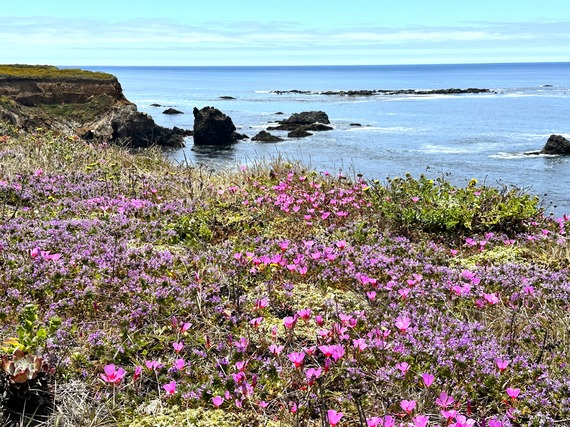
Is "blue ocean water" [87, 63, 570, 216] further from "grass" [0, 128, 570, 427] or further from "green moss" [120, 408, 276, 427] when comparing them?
"green moss" [120, 408, 276, 427]

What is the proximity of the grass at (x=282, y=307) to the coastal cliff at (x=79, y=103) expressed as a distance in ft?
121

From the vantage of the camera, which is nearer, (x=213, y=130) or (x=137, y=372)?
(x=137, y=372)

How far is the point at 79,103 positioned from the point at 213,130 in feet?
41.4

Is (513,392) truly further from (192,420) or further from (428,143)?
(428,143)

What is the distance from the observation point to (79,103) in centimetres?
4941

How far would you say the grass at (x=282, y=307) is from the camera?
11.8 feet

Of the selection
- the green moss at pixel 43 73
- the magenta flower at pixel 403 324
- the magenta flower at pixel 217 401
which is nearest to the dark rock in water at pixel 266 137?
the green moss at pixel 43 73

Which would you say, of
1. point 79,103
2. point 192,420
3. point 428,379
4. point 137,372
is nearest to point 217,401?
point 192,420

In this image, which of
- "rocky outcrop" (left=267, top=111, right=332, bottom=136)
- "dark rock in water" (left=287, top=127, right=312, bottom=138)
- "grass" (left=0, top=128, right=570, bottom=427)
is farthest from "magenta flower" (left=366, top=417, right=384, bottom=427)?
"rocky outcrop" (left=267, top=111, right=332, bottom=136)

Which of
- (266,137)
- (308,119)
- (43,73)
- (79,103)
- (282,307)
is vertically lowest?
(266,137)

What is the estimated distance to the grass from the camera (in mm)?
3590

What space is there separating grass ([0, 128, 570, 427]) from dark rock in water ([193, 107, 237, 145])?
38376 millimetres

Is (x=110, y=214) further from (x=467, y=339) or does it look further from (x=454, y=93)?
(x=454, y=93)

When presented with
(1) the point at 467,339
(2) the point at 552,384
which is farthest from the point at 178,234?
(2) the point at 552,384
